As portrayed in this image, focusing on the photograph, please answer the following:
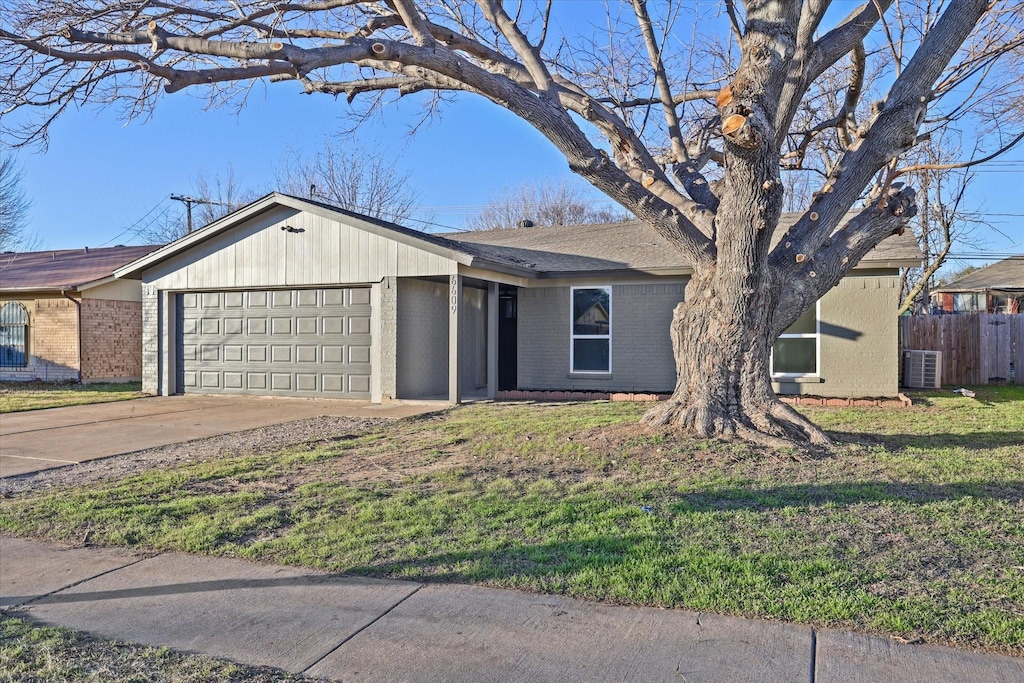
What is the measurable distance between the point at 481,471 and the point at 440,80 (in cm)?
513

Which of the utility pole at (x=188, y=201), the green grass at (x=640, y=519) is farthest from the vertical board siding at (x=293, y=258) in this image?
the utility pole at (x=188, y=201)

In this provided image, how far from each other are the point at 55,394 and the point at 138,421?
6230 mm

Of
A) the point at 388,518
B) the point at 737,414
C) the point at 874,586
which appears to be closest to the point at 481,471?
the point at 388,518

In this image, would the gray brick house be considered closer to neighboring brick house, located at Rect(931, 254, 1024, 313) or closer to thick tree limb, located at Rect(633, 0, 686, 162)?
thick tree limb, located at Rect(633, 0, 686, 162)

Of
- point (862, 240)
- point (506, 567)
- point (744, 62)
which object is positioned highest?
point (744, 62)

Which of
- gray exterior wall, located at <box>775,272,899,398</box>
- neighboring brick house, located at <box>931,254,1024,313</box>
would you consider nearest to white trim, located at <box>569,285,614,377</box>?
gray exterior wall, located at <box>775,272,899,398</box>

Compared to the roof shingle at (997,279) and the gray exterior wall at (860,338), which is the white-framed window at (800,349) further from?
the roof shingle at (997,279)

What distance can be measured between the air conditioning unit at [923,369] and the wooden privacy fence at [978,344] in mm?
2520

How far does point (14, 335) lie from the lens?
1997cm

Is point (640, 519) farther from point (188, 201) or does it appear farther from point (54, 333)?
point (188, 201)

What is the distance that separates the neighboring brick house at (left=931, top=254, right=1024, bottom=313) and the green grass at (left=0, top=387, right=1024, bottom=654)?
24.8m

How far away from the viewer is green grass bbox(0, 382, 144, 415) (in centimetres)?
1407

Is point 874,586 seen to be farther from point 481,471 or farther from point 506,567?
point 481,471

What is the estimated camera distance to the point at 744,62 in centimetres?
729
